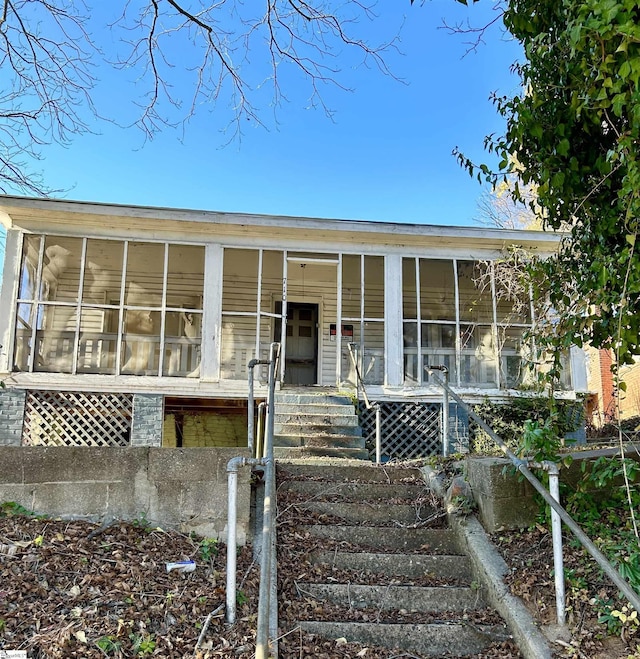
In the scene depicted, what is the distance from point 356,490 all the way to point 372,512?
383mm

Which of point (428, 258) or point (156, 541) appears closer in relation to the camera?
point (156, 541)

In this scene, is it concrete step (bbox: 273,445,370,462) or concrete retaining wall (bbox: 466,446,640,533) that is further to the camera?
concrete step (bbox: 273,445,370,462)

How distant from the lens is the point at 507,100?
14.6ft

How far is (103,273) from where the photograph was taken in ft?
36.6

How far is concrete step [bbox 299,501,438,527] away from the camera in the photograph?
4.82 meters

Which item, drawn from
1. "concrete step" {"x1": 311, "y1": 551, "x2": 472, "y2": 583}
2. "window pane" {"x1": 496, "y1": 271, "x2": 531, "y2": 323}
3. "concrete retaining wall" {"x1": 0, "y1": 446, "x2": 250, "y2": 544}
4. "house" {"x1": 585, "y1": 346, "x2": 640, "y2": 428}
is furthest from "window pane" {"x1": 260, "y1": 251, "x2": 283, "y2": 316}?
"concrete step" {"x1": 311, "y1": 551, "x2": 472, "y2": 583}

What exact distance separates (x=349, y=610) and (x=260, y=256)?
7478 mm

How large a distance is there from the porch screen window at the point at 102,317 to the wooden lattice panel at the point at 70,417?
425 mm

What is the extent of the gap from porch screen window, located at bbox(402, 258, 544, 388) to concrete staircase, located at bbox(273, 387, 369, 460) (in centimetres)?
188

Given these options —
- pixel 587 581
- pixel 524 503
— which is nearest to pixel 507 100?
pixel 524 503

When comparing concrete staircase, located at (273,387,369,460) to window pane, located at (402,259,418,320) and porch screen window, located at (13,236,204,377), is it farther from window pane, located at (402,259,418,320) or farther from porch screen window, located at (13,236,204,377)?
window pane, located at (402,259,418,320)

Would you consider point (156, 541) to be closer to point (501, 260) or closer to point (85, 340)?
point (85, 340)

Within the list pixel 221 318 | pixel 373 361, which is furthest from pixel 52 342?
pixel 373 361

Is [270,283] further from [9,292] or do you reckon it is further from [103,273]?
[9,292]
